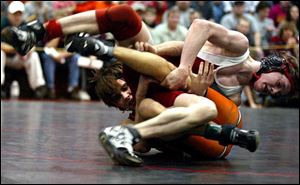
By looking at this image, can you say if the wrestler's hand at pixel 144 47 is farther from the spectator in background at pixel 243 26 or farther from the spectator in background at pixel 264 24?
the spectator in background at pixel 264 24

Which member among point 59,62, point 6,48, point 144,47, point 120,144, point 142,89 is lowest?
point 59,62

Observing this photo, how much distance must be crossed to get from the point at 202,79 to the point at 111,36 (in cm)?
680

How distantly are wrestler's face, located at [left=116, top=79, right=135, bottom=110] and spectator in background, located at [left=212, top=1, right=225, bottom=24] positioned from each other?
833cm

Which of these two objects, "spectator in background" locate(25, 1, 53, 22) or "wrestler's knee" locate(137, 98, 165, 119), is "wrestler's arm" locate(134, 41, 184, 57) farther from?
"spectator in background" locate(25, 1, 53, 22)

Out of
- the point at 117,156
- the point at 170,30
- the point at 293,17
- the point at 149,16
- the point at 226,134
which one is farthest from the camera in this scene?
the point at 293,17

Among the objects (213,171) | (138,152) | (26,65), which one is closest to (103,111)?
(26,65)

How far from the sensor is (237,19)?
13.0 m

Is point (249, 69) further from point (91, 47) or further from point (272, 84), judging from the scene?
point (91, 47)

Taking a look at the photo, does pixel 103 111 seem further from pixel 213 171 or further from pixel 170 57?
pixel 213 171

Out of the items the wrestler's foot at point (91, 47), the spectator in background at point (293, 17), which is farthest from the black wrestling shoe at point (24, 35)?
the spectator in background at point (293, 17)

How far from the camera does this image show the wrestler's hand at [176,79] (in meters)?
4.90

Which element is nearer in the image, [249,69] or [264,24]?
[249,69]

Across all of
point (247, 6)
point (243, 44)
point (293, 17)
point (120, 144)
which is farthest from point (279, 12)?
point (120, 144)

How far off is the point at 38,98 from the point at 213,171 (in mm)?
8241
